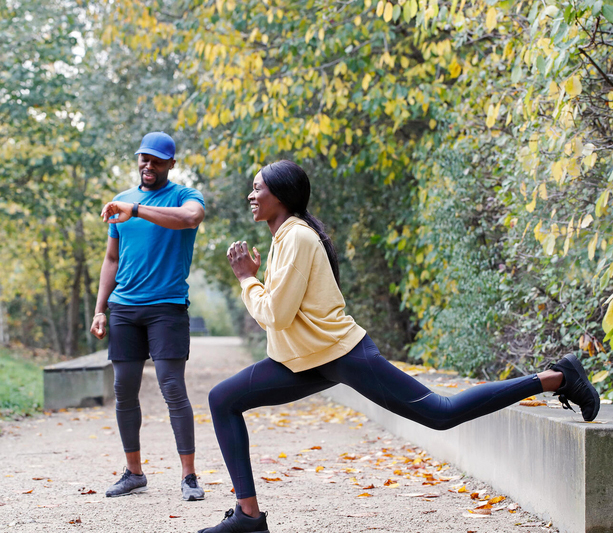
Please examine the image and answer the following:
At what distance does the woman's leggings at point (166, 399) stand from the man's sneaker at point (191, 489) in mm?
148

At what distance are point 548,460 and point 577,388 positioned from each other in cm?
47

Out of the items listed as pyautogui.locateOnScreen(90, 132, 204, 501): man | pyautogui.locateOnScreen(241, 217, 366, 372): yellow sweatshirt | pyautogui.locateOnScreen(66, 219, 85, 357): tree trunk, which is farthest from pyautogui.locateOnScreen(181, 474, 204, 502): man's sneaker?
pyautogui.locateOnScreen(66, 219, 85, 357): tree trunk

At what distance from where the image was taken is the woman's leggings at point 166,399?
4.26 m

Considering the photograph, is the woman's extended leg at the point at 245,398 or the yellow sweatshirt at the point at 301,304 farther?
the woman's extended leg at the point at 245,398

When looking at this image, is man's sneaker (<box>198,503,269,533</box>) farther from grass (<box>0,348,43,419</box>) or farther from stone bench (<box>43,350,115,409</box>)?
stone bench (<box>43,350,115,409</box>)

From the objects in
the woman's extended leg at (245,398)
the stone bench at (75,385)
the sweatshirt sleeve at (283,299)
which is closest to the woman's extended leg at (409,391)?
the woman's extended leg at (245,398)

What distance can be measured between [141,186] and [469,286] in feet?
10.7

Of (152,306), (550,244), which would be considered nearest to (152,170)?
(152,306)

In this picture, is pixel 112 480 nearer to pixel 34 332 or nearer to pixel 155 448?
pixel 155 448

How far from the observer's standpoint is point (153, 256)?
432cm

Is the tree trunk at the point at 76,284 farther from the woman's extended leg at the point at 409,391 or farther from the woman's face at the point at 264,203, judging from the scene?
the woman's extended leg at the point at 409,391

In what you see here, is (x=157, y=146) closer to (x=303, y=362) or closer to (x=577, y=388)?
(x=303, y=362)

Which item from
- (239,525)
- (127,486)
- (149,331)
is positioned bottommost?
(127,486)

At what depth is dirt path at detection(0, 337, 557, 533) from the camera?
3.61m
